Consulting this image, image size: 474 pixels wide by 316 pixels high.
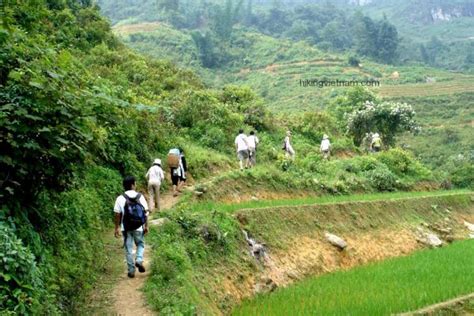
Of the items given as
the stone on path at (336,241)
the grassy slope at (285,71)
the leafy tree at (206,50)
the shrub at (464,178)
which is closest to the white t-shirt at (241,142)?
the stone on path at (336,241)

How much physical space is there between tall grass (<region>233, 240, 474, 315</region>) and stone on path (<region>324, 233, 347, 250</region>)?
38.1 inches

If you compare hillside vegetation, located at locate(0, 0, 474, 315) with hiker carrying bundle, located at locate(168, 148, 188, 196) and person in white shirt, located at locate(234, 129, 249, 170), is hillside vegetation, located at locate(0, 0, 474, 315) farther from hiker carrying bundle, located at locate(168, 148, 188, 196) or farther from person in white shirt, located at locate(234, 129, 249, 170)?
hiker carrying bundle, located at locate(168, 148, 188, 196)

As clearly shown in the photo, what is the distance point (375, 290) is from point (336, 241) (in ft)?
13.5

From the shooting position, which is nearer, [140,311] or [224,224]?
[140,311]

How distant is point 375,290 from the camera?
451 inches

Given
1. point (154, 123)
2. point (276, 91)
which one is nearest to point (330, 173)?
point (154, 123)

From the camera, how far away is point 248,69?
91.2 metres

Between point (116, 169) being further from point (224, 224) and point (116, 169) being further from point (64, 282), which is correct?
point (64, 282)

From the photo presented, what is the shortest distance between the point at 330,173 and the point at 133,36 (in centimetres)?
6972

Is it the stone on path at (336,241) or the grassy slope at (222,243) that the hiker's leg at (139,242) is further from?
the stone on path at (336,241)

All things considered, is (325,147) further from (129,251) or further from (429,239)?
(129,251)

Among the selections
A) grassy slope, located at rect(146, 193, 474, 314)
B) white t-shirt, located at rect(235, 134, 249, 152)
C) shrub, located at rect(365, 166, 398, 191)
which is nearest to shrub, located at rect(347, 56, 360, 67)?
shrub, located at rect(365, 166, 398, 191)

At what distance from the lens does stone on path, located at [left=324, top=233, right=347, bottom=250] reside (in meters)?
15.5

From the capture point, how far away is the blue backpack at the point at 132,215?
30.0 feet
